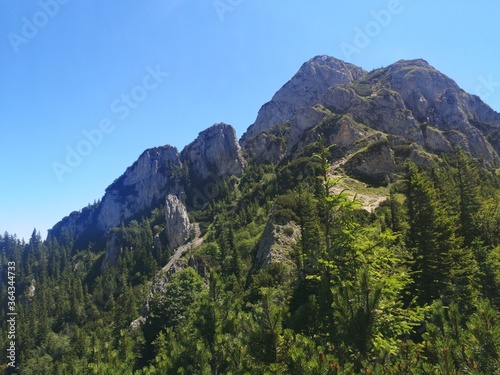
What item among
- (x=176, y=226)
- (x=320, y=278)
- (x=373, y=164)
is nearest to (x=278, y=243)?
(x=320, y=278)

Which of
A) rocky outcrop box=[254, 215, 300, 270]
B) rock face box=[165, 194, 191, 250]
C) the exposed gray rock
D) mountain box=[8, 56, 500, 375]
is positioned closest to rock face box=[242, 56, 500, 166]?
mountain box=[8, 56, 500, 375]

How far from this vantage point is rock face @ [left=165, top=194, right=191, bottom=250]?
14200 centimetres

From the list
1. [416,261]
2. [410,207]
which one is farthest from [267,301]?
[410,207]

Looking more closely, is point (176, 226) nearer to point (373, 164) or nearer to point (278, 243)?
point (373, 164)

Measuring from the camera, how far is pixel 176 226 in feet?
480

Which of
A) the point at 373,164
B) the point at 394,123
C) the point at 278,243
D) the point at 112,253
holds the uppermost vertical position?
the point at 394,123

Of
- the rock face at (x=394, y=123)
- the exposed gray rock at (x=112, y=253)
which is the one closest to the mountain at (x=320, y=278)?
the rock face at (x=394, y=123)

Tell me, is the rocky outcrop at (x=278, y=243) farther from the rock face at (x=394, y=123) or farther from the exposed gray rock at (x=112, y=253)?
the exposed gray rock at (x=112, y=253)

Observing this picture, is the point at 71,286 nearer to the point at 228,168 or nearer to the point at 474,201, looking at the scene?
the point at 228,168

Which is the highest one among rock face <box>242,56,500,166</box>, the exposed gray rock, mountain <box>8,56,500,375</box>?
rock face <box>242,56,500,166</box>

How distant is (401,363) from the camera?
25.0ft

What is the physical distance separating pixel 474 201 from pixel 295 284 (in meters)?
27.2

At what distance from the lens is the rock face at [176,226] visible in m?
142

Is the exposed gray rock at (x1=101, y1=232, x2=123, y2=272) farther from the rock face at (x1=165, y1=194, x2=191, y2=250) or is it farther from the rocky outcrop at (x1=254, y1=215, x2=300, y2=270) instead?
the rocky outcrop at (x1=254, y1=215, x2=300, y2=270)
